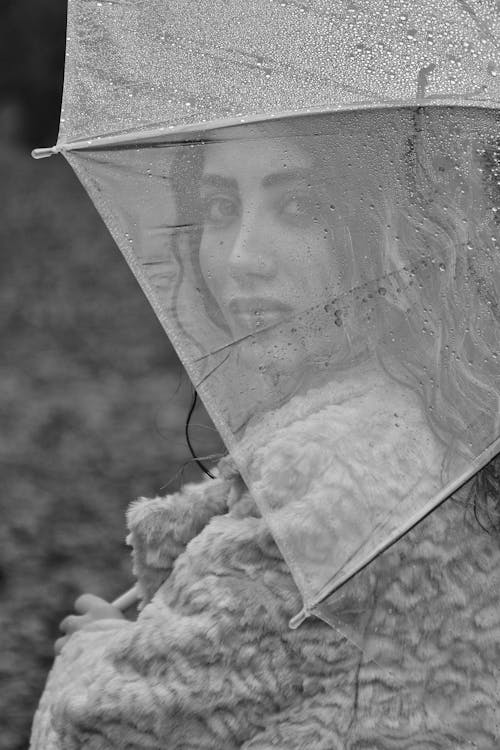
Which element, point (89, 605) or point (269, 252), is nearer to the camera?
Answer: point (269, 252)

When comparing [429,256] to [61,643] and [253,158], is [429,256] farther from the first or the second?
[61,643]

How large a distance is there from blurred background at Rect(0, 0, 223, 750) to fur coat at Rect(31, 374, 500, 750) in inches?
52.7

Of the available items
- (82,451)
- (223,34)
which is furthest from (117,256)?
(223,34)

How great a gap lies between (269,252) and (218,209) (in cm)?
10

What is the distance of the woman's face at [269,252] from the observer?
150 cm

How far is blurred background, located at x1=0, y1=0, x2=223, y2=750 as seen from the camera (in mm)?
3889

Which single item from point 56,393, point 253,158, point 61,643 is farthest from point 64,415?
point 253,158

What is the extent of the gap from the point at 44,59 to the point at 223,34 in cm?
491

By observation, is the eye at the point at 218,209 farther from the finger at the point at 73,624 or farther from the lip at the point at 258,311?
the finger at the point at 73,624

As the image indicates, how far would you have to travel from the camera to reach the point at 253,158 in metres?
1.57

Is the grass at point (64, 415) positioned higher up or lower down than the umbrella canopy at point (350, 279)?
lower down

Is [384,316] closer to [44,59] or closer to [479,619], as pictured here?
[479,619]

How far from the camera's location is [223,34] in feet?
5.13

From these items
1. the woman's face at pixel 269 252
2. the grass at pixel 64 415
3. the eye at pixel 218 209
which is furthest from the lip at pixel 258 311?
the grass at pixel 64 415
